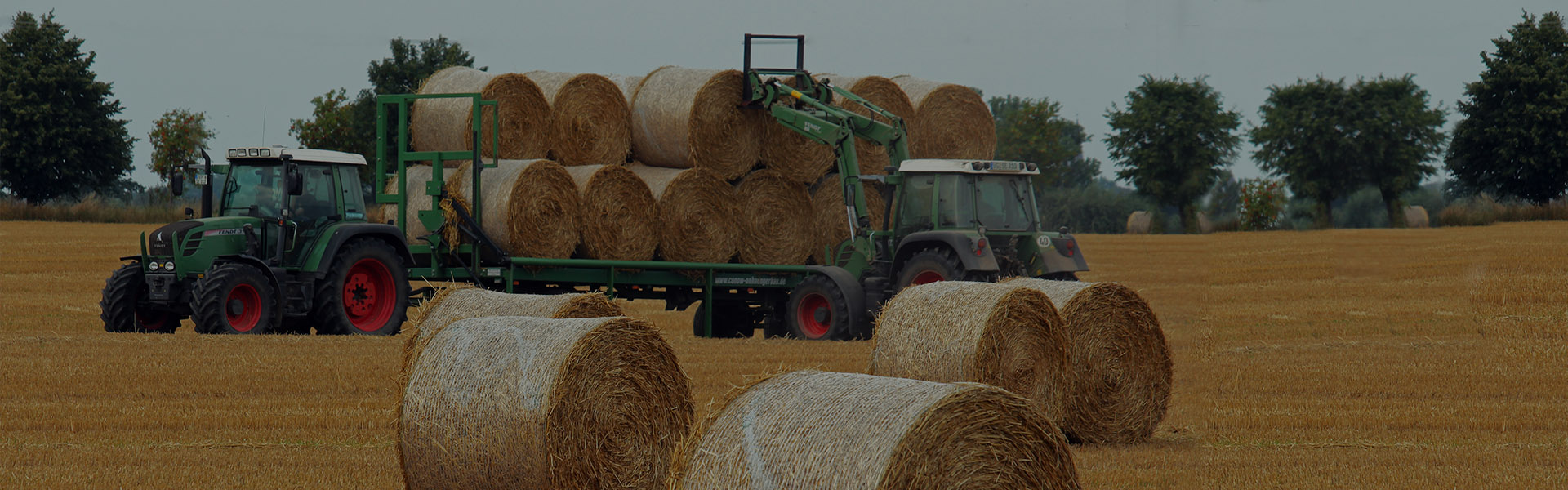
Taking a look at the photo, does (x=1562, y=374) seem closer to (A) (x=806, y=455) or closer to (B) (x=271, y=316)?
(A) (x=806, y=455)

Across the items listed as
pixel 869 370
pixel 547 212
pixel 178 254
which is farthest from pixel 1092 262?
pixel 869 370

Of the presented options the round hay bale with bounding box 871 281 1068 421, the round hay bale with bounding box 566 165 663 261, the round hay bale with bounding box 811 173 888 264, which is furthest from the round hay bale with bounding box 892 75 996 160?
the round hay bale with bounding box 871 281 1068 421

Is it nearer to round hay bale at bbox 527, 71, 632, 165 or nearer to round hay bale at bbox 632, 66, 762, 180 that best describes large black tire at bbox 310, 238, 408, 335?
round hay bale at bbox 527, 71, 632, 165

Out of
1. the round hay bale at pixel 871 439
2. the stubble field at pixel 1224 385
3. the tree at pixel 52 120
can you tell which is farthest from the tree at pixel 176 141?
the round hay bale at pixel 871 439

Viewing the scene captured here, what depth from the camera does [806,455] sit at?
515cm

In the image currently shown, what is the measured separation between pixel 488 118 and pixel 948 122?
540 cm

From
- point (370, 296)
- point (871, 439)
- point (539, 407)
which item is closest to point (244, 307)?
point (370, 296)

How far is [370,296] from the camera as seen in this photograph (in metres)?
16.8

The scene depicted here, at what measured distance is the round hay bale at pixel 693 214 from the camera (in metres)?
17.0

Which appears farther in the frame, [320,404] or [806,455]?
[320,404]

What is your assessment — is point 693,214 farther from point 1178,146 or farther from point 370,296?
point 1178,146

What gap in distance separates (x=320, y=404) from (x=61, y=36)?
4011 centimetres

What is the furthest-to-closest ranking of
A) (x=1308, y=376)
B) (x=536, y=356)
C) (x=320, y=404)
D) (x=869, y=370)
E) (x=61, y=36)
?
1. (x=61, y=36)
2. (x=1308, y=376)
3. (x=320, y=404)
4. (x=869, y=370)
5. (x=536, y=356)

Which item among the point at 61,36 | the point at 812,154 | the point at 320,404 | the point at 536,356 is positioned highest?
the point at 61,36
